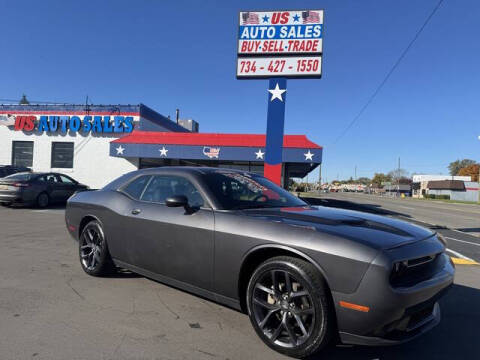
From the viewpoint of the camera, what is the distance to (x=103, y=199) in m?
4.21

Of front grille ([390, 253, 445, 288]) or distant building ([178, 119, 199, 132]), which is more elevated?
distant building ([178, 119, 199, 132])

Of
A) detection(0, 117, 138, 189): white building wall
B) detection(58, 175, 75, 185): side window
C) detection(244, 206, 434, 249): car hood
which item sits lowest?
detection(244, 206, 434, 249): car hood

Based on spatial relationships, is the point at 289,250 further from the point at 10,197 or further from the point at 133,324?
the point at 10,197

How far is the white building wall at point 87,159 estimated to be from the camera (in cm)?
1991

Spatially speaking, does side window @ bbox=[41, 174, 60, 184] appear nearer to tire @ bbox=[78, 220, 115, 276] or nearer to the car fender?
tire @ bbox=[78, 220, 115, 276]

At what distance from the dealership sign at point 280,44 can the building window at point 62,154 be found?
14340 millimetres

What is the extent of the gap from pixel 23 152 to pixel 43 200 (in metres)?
12.1

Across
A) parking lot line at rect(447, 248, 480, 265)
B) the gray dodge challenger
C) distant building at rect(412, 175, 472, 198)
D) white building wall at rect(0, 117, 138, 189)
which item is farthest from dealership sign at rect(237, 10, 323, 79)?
distant building at rect(412, 175, 472, 198)

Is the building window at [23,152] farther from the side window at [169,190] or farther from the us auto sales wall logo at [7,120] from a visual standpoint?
the side window at [169,190]

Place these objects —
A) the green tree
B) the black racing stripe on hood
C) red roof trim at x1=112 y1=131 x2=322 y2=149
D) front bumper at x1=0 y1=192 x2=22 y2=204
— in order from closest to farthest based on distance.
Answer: the black racing stripe on hood → front bumper at x1=0 y1=192 x2=22 y2=204 → red roof trim at x1=112 y1=131 x2=322 y2=149 → the green tree

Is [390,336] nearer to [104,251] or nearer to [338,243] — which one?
[338,243]

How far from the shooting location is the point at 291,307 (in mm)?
2447

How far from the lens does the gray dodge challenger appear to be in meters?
2.14

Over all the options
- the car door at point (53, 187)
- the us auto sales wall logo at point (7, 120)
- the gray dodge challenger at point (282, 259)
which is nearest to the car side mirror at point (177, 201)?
the gray dodge challenger at point (282, 259)
